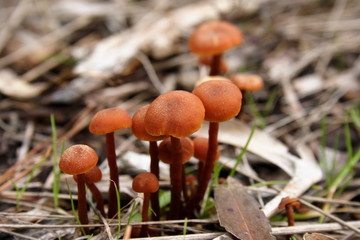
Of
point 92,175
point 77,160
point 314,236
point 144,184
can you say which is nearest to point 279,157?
point 314,236

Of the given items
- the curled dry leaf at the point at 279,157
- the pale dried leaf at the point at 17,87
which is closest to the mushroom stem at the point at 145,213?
the curled dry leaf at the point at 279,157

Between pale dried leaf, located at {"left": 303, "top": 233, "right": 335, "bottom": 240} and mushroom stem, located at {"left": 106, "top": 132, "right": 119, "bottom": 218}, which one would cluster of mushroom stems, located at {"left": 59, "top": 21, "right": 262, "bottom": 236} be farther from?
pale dried leaf, located at {"left": 303, "top": 233, "right": 335, "bottom": 240}

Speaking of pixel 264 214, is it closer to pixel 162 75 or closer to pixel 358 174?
pixel 358 174

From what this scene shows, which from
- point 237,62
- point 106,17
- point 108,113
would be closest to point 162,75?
point 237,62

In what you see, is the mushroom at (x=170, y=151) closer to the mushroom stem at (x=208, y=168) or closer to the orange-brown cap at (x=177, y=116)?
the mushroom stem at (x=208, y=168)

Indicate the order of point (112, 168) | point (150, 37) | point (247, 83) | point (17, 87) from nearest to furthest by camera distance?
point (112, 168) → point (247, 83) → point (17, 87) → point (150, 37)

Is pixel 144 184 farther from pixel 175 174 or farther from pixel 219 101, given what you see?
pixel 219 101

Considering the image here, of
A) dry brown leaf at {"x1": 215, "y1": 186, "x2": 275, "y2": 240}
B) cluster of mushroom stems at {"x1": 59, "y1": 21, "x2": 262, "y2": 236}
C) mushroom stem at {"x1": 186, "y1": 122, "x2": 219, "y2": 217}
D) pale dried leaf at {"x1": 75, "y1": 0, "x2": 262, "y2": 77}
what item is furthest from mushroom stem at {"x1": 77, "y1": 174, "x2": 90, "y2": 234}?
pale dried leaf at {"x1": 75, "y1": 0, "x2": 262, "y2": 77}
